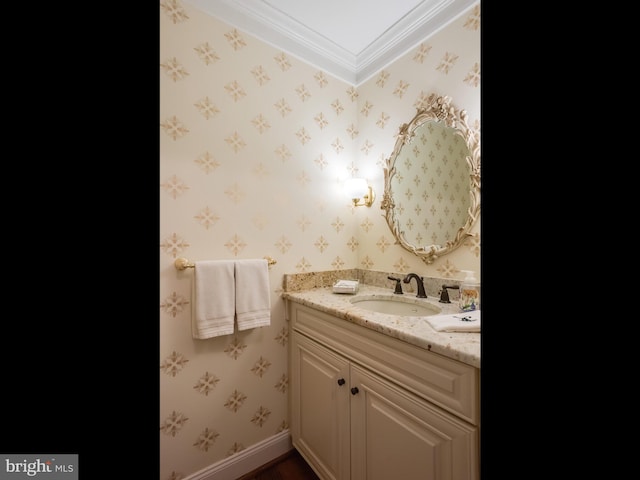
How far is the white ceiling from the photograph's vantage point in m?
1.31

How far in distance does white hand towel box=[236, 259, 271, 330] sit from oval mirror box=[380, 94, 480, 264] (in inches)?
29.6

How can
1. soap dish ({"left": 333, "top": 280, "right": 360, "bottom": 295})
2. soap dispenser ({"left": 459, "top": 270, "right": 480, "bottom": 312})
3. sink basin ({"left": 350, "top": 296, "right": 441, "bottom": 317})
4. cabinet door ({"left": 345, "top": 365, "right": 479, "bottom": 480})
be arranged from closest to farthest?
cabinet door ({"left": 345, "top": 365, "right": 479, "bottom": 480}), soap dispenser ({"left": 459, "top": 270, "right": 480, "bottom": 312}), sink basin ({"left": 350, "top": 296, "right": 441, "bottom": 317}), soap dish ({"left": 333, "top": 280, "right": 360, "bottom": 295})

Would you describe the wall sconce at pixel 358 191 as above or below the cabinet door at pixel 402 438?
above

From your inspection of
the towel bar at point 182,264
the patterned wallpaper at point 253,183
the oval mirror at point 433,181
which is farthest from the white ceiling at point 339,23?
the towel bar at point 182,264

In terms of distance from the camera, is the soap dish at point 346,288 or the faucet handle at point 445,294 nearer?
the faucet handle at point 445,294

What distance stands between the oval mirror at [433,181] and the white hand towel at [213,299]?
0.91 metres

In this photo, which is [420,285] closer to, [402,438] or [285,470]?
[402,438]

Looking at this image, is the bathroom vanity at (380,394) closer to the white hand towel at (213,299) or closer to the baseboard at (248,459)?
the baseboard at (248,459)

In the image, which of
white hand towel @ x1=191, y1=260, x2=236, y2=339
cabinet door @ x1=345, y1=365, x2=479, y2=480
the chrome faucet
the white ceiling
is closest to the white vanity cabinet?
cabinet door @ x1=345, y1=365, x2=479, y2=480
